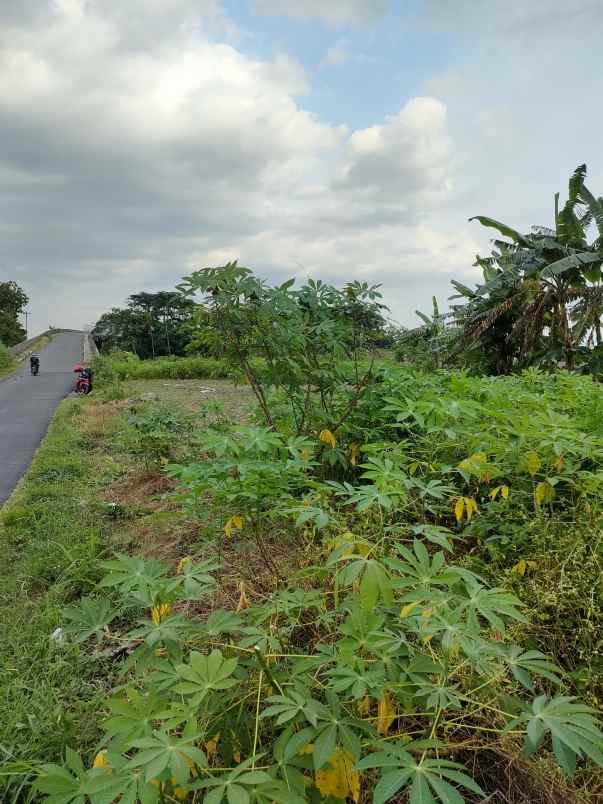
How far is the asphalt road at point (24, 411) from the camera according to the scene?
717 cm

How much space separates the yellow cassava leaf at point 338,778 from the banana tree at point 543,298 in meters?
10.3

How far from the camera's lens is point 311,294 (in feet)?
13.1

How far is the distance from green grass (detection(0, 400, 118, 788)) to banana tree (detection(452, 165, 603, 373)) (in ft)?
27.8

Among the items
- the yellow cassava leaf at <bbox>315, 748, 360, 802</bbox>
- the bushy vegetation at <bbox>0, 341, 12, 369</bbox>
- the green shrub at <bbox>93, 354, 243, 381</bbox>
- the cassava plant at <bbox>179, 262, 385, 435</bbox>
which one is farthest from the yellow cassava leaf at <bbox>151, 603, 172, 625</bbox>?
the bushy vegetation at <bbox>0, 341, 12, 369</bbox>

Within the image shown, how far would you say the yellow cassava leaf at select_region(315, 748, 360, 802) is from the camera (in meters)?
1.34

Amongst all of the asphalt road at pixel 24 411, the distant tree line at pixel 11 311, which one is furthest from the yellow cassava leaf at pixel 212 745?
the distant tree line at pixel 11 311

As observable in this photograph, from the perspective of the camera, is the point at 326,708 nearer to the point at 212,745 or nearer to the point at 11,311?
the point at 212,745

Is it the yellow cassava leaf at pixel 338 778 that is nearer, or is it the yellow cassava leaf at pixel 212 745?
the yellow cassava leaf at pixel 338 778

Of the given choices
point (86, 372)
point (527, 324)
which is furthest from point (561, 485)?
point (86, 372)

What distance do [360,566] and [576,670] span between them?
1.19 meters

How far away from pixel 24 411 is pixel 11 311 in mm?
44673

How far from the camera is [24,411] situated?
12.5 metres

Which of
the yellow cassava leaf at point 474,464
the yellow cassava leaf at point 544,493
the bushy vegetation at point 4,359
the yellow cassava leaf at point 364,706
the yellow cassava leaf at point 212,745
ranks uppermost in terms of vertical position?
the bushy vegetation at point 4,359

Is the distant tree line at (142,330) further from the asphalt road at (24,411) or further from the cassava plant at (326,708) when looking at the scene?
the cassava plant at (326,708)
